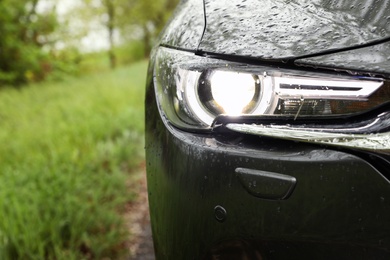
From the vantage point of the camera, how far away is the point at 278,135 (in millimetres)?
892

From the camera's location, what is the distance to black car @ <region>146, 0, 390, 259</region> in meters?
0.82

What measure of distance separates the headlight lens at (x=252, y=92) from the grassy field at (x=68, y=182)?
3.89 feet

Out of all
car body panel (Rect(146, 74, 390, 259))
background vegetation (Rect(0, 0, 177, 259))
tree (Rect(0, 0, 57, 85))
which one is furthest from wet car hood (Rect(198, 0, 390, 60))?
tree (Rect(0, 0, 57, 85))

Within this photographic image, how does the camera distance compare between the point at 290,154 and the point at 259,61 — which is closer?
the point at 290,154

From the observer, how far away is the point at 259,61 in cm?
98

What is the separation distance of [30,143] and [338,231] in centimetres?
359

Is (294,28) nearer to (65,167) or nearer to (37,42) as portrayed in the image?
(65,167)

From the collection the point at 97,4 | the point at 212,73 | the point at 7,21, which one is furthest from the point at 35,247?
the point at 97,4

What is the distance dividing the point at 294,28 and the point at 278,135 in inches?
11.9

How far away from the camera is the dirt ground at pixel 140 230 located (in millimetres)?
2201

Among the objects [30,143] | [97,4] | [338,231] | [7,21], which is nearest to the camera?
[338,231]

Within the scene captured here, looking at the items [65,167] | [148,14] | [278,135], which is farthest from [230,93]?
[148,14]

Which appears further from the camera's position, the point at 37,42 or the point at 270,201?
the point at 37,42

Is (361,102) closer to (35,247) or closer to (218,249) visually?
(218,249)
